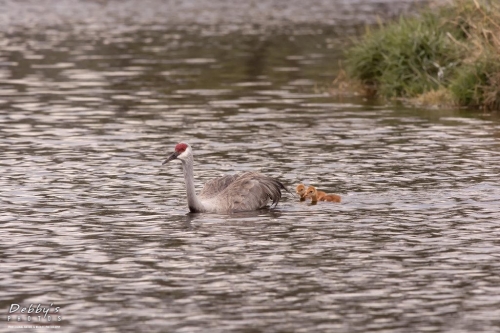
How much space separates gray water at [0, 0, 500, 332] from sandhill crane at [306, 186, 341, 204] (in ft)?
0.72

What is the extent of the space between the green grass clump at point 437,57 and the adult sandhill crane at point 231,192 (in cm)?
1139

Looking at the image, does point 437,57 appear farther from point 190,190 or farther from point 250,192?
point 190,190

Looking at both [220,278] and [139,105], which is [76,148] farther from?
[220,278]

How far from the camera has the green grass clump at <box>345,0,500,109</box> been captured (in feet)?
97.8

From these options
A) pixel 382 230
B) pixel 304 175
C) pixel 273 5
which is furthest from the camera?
pixel 273 5

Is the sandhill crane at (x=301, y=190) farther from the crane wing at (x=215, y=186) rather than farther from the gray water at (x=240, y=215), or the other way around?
the crane wing at (x=215, y=186)

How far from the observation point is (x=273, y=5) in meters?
76.2

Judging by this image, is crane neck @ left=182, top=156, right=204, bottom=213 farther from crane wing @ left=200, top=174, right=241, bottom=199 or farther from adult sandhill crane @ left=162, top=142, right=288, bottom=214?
crane wing @ left=200, top=174, right=241, bottom=199

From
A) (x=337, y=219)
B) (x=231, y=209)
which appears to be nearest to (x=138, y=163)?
(x=231, y=209)

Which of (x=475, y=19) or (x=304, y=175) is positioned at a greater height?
(x=475, y=19)

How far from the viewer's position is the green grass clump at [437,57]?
1173 inches

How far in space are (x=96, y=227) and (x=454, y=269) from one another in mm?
5390

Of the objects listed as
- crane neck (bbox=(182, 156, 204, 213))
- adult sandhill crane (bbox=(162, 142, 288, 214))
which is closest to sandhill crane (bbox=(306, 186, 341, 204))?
adult sandhill crane (bbox=(162, 142, 288, 214))

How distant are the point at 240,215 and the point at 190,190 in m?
0.94
